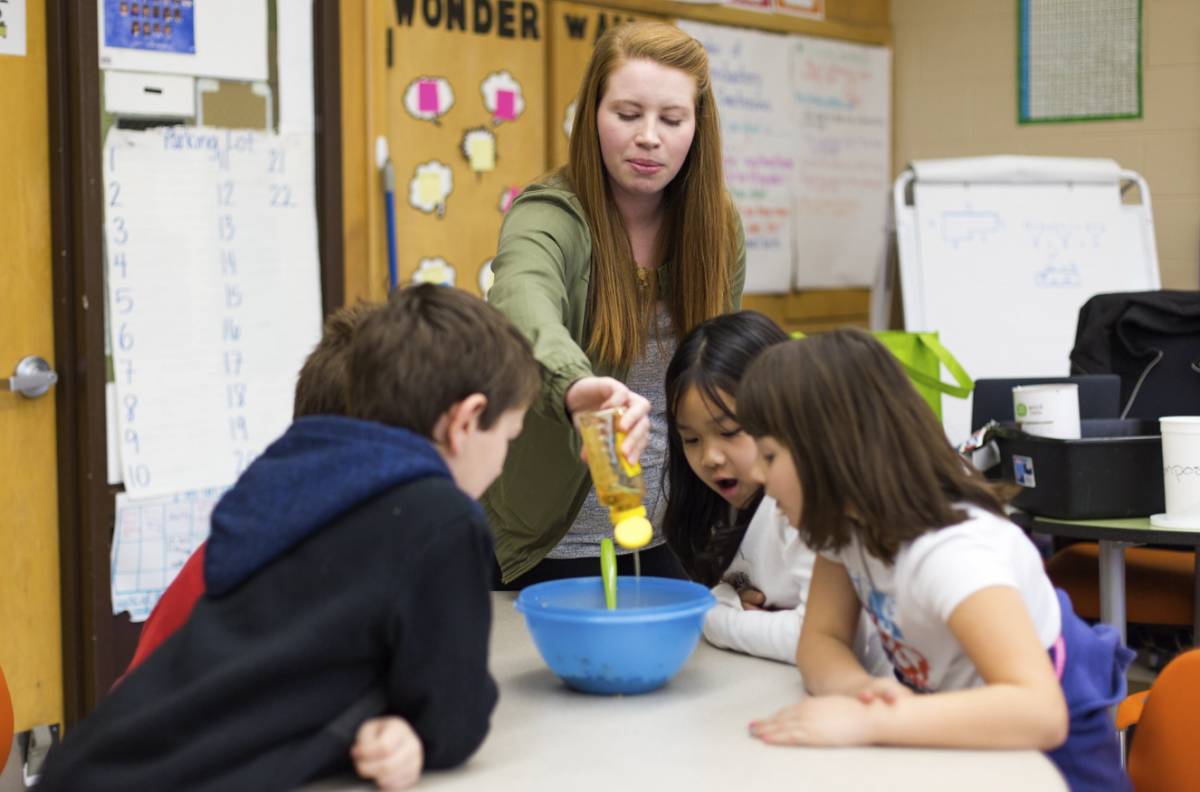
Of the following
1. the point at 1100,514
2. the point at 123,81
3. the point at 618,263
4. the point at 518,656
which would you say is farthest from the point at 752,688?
the point at 123,81

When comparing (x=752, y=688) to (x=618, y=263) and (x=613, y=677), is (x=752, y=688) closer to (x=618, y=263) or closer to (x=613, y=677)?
(x=613, y=677)

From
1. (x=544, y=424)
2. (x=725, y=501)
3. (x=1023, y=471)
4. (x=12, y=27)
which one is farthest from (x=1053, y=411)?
(x=12, y=27)

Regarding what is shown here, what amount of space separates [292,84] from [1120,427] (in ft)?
6.68

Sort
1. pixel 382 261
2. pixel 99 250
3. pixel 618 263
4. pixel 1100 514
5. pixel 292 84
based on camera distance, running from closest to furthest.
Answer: pixel 618 263, pixel 1100 514, pixel 99 250, pixel 292 84, pixel 382 261

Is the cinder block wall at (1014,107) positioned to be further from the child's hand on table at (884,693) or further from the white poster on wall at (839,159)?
the child's hand on table at (884,693)

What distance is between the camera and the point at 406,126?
2926mm

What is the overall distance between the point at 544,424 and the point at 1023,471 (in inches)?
46.8

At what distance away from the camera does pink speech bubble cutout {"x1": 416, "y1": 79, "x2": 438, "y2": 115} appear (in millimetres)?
2949

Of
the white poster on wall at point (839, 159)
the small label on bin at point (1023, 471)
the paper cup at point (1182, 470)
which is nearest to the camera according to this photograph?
Answer: the paper cup at point (1182, 470)

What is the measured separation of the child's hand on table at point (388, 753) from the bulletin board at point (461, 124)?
2.05m

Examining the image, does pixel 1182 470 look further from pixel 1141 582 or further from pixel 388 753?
pixel 388 753

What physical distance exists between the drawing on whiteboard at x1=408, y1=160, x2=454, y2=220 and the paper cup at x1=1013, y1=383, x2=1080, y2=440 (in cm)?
158

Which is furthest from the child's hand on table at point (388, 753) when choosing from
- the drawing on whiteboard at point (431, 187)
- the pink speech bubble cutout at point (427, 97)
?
the pink speech bubble cutout at point (427, 97)

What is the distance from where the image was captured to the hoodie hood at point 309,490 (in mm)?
922
